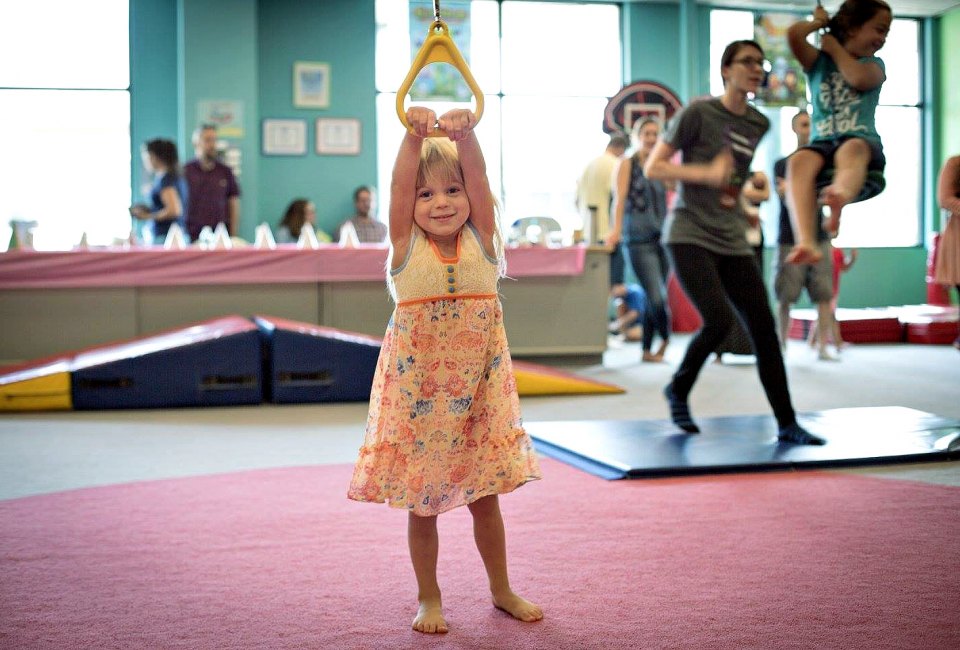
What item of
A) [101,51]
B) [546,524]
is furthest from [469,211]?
[101,51]

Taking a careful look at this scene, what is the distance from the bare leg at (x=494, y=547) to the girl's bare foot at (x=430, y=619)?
133 mm

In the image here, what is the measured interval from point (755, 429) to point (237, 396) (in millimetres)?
2763

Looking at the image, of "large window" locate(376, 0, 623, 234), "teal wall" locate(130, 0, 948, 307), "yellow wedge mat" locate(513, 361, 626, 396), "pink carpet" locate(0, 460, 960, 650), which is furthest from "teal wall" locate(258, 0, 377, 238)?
Result: "pink carpet" locate(0, 460, 960, 650)

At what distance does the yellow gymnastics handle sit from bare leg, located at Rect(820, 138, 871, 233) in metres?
1.79

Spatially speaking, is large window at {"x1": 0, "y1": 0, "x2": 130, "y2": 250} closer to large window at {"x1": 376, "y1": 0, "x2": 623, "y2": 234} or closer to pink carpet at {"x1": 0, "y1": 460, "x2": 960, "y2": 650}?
large window at {"x1": 376, "y1": 0, "x2": 623, "y2": 234}

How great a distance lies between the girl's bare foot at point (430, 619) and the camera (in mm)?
2000

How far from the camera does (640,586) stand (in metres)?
2.26

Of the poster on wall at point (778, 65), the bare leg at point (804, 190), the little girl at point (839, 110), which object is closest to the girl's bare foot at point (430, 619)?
the little girl at point (839, 110)

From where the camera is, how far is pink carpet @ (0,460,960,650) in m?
1.98

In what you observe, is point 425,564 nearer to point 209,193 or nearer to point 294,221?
point 209,193

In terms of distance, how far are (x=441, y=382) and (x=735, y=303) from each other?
7.02 feet

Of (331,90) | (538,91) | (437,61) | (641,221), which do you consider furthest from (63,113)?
(437,61)

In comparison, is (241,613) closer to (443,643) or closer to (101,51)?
(443,643)

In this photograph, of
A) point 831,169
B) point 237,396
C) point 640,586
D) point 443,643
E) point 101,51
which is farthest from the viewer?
point 101,51
